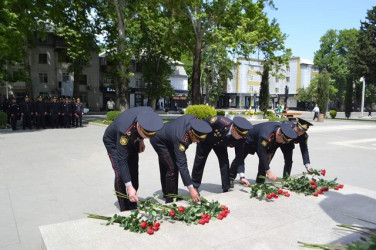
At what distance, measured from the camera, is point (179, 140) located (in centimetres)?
490

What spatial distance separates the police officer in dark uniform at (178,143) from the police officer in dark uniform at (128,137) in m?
0.46

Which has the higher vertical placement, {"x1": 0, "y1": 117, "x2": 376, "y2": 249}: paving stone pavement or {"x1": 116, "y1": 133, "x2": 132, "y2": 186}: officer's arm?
{"x1": 116, "y1": 133, "x2": 132, "y2": 186}: officer's arm

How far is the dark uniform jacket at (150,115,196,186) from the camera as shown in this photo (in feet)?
15.4

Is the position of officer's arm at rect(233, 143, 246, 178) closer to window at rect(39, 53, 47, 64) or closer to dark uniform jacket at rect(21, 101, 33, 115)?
dark uniform jacket at rect(21, 101, 33, 115)

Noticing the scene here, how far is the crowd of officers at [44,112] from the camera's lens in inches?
704

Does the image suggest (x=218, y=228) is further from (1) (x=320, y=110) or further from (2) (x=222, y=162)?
(1) (x=320, y=110)

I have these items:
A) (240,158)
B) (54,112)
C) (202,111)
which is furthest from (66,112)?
(240,158)

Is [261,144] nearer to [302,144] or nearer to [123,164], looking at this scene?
[302,144]

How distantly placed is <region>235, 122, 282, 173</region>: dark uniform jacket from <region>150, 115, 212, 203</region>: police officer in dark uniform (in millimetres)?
1466

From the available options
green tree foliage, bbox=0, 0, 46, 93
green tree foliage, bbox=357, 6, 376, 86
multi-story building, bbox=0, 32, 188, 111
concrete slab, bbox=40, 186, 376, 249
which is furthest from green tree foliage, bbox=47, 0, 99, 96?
green tree foliage, bbox=357, 6, 376, 86

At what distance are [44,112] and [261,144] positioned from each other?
1617 centimetres

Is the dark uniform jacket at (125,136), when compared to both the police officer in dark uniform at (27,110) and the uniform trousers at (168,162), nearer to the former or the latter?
the uniform trousers at (168,162)

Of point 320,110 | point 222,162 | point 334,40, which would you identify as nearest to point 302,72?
point 334,40

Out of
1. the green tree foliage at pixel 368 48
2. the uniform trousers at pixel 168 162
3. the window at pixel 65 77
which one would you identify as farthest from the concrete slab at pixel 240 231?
the window at pixel 65 77
